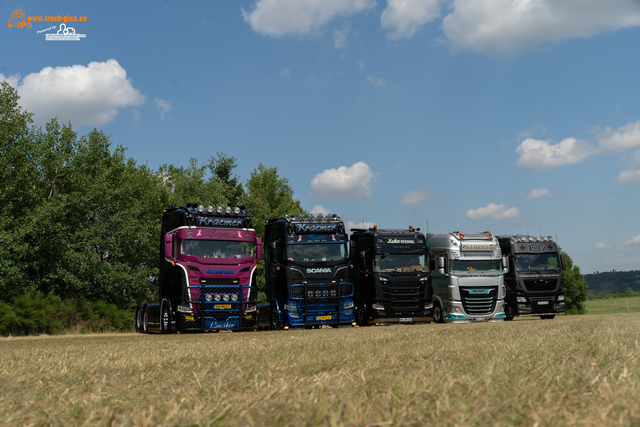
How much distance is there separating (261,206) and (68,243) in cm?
2007

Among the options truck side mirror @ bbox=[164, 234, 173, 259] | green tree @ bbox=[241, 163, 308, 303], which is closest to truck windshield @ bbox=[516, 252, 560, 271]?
truck side mirror @ bbox=[164, 234, 173, 259]

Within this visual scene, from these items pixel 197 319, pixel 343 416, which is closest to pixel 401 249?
pixel 197 319

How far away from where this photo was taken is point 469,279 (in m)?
22.4

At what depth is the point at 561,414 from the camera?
1.82 metres

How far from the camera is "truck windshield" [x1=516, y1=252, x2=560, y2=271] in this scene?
80.6 ft

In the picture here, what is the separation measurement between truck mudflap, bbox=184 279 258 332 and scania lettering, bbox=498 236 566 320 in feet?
42.8

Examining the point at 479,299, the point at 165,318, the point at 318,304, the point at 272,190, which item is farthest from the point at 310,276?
the point at 272,190

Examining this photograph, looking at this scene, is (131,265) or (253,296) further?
(131,265)

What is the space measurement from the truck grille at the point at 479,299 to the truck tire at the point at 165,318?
1203cm

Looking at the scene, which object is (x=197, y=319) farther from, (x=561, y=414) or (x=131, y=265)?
(x=131, y=265)

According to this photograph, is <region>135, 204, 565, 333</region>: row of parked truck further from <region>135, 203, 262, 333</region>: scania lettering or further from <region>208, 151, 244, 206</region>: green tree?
<region>208, 151, 244, 206</region>: green tree

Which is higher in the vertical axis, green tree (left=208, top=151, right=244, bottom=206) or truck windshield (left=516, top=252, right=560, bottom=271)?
green tree (left=208, top=151, right=244, bottom=206)

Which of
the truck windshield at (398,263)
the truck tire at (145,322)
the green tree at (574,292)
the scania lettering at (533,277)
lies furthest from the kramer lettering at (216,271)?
the green tree at (574,292)

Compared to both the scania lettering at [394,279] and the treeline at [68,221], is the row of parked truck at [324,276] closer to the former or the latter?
the scania lettering at [394,279]
